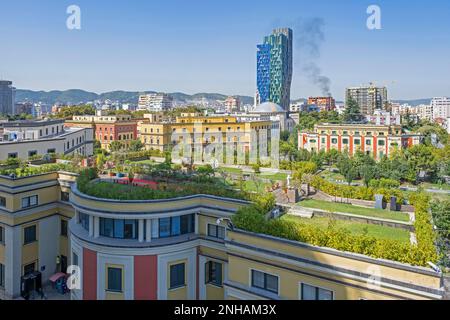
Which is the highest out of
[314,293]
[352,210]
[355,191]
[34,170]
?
[34,170]

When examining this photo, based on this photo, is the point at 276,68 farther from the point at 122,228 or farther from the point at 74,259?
the point at 122,228

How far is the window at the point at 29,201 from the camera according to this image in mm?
17953

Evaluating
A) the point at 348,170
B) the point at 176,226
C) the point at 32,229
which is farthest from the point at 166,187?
the point at 348,170

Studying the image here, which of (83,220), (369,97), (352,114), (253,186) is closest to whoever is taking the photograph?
(83,220)

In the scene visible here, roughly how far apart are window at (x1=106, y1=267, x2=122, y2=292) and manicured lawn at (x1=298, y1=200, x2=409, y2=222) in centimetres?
678

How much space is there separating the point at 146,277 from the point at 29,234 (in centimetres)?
803

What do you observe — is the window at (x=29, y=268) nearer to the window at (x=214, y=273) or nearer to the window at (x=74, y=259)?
the window at (x=74, y=259)

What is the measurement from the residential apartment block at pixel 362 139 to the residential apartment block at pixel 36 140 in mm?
33888

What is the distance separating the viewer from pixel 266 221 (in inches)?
449

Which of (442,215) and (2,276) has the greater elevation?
(442,215)

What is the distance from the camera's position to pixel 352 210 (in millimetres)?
14109
